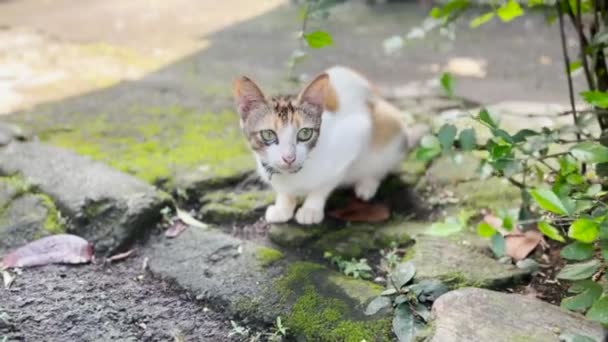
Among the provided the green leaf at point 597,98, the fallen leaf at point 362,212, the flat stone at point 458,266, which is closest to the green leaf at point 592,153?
the green leaf at point 597,98

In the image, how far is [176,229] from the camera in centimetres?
272

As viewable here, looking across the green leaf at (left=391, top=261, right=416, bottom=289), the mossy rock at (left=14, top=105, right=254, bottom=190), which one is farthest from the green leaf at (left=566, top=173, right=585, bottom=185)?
the mossy rock at (left=14, top=105, right=254, bottom=190)

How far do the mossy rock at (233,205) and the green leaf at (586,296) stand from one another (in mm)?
1335

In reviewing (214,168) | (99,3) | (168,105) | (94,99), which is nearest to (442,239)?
(214,168)

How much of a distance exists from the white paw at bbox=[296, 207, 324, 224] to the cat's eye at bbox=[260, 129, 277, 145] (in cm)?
44

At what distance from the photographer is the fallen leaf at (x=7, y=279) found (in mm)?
2314

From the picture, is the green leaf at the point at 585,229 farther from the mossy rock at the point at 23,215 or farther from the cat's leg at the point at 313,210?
the mossy rock at the point at 23,215

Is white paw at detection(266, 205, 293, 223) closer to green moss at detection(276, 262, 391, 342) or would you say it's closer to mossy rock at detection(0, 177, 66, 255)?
green moss at detection(276, 262, 391, 342)

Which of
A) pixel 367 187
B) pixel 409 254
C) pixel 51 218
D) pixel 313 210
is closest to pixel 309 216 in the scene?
pixel 313 210

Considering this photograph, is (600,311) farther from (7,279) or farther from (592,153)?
(7,279)

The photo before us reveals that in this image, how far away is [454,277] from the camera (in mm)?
2283

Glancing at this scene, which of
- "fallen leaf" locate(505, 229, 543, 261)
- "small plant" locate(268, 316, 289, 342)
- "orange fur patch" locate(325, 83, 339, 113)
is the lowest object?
"fallen leaf" locate(505, 229, 543, 261)

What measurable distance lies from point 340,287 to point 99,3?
17.4 feet

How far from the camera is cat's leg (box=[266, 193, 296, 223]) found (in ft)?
8.96
